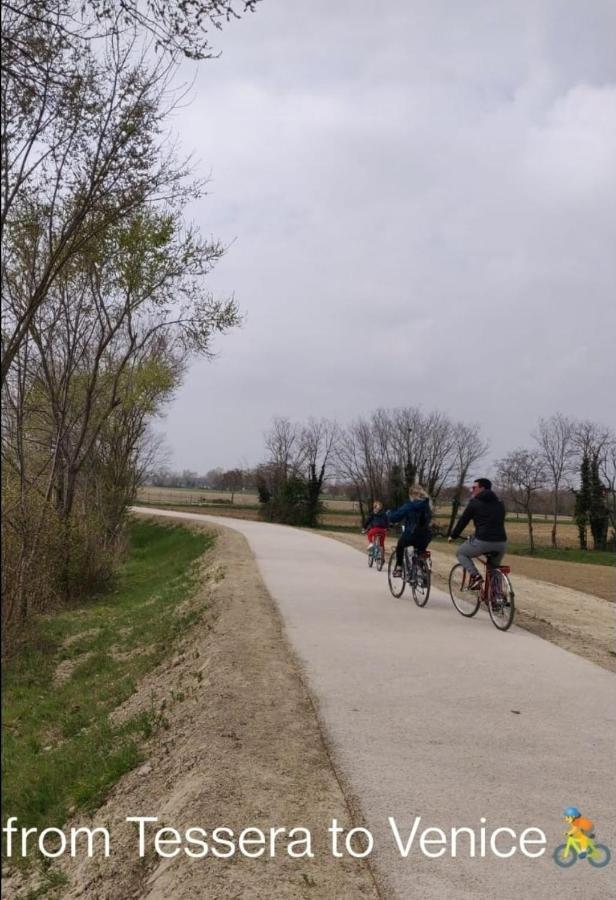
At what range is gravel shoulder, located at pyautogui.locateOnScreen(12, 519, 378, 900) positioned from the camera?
11.3 feet

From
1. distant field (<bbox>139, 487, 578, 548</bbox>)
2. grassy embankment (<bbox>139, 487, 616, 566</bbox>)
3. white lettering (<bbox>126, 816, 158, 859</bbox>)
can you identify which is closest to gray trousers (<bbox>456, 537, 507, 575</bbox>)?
white lettering (<bbox>126, 816, 158, 859</bbox>)

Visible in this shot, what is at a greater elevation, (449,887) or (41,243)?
(41,243)

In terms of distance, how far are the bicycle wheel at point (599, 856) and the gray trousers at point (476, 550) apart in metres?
6.25

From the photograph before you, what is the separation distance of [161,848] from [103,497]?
2217cm

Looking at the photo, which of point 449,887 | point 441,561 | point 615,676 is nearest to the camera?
point 449,887

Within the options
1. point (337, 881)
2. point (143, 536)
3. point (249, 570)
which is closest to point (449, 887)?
point (337, 881)

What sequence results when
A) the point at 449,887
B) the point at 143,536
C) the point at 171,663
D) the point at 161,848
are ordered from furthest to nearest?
the point at 143,536 < the point at 171,663 < the point at 161,848 < the point at 449,887

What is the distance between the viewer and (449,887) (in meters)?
3.30

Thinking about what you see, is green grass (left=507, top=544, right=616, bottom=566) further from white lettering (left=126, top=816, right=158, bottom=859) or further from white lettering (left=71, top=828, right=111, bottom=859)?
white lettering (left=126, top=816, right=158, bottom=859)

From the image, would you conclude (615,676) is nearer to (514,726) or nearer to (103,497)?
(514,726)

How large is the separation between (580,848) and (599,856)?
9 centimetres

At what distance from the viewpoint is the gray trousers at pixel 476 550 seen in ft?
33.0

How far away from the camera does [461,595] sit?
12.2 meters

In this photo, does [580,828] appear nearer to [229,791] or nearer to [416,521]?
[229,791]
